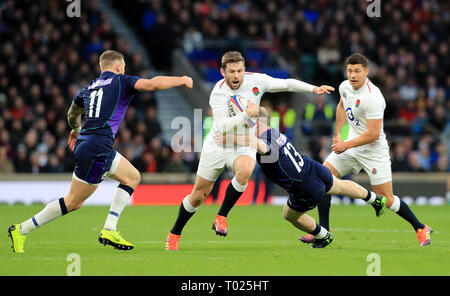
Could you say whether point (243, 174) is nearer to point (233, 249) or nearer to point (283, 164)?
point (283, 164)

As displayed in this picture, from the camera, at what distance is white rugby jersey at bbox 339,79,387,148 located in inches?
405

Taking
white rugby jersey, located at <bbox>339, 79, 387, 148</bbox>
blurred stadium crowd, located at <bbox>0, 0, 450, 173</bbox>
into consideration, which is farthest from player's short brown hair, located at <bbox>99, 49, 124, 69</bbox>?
blurred stadium crowd, located at <bbox>0, 0, 450, 173</bbox>

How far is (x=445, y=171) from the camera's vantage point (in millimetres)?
21094

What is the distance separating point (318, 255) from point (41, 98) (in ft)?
46.6

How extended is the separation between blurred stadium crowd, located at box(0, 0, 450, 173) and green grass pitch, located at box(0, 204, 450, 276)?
5711mm

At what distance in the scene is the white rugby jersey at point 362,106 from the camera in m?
10.3

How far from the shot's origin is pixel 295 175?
9219mm

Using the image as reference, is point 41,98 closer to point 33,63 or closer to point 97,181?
point 33,63

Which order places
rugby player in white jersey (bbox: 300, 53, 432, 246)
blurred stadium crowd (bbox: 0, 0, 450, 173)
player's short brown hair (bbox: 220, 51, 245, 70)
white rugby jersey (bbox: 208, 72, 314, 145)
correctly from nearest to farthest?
player's short brown hair (bbox: 220, 51, 245, 70)
white rugby jersey (bbox: 208, 72, 314, 145)
rugby player in white jersey (bbox: 300, 53, 432, 246)
blurred stadium crowd (bbox: 0, 0, 450, 173)

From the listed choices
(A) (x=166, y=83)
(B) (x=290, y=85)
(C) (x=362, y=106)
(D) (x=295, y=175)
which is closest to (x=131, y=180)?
(A) (x=166, y=83)

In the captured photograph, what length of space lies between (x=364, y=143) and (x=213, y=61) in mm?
15460

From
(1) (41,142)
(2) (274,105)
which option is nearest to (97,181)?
(1) (41,142)

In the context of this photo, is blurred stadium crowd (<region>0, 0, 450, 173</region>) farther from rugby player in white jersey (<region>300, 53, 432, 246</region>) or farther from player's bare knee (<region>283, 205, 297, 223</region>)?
player's bare knee (<region>283, 205, 297, 223</region>)

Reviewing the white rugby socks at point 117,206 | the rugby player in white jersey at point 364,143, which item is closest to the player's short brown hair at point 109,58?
the white rugby socks at point 117,206
